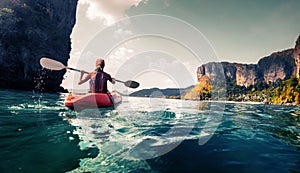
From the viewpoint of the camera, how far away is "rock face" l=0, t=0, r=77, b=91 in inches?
1452

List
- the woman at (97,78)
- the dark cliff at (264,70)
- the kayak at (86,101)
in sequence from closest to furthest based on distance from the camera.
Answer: the kayak at (86,101), the woman at (97,78), the dark cliff at (264,70)

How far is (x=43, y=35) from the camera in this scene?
45.4 meters

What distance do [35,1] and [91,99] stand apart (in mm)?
54201

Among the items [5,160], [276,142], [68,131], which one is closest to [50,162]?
[5,160]

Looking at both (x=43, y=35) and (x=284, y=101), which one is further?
(x=284, y=101)

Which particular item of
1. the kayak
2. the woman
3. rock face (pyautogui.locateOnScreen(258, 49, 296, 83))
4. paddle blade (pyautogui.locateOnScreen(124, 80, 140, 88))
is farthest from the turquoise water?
rock face (pyautogui.locateOnScreen(258, 49, 296, 83))

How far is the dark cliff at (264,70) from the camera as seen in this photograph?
150250 millimetres

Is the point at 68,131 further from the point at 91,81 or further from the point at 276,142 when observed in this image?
the point at 276,142

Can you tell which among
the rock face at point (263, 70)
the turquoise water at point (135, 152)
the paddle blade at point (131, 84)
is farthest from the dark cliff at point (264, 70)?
the turquoise water at point (135, 152)

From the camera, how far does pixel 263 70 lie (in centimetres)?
17200

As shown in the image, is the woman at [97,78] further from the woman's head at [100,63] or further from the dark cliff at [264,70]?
the dark cliff at [264,70]

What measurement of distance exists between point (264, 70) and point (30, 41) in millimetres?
197648

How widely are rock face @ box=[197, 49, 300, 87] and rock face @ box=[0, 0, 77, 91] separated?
4882 inches

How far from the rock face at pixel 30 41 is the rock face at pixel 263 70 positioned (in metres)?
124
